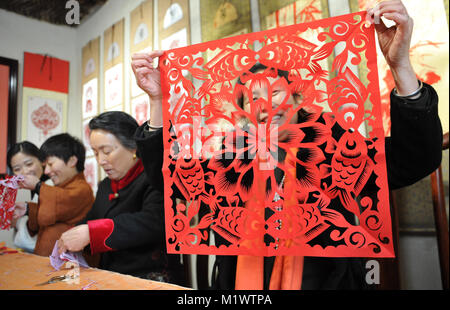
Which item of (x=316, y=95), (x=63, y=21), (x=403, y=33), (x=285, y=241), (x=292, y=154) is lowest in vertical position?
(x=285, y=241)

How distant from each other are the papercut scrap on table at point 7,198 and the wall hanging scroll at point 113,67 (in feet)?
2.45

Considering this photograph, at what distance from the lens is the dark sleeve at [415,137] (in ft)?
2.16

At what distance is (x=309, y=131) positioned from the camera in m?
0.74

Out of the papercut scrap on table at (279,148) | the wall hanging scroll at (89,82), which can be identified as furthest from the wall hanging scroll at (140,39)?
the papercut scrap on table at (279,148)

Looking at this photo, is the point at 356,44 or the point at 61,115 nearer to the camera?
the point at 356,44

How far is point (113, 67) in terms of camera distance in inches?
63.0

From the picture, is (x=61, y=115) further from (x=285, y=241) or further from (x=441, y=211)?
(x=441, y=211)

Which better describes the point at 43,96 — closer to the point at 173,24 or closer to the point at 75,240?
the point at 75,240

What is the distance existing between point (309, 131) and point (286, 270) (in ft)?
1.21

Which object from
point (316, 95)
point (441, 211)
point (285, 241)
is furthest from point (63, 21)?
point (441, 211)

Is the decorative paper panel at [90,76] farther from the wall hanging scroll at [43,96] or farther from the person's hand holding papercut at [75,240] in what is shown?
the person's hand holding papercut at [75,240]

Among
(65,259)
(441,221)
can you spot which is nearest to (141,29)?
(65,259)

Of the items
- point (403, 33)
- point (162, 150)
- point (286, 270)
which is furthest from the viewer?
point (162, 150)

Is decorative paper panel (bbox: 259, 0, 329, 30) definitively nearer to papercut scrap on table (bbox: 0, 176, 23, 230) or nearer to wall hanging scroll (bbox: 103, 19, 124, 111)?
wall hanging scroll (bbox: 103, 19, 124, 111)
